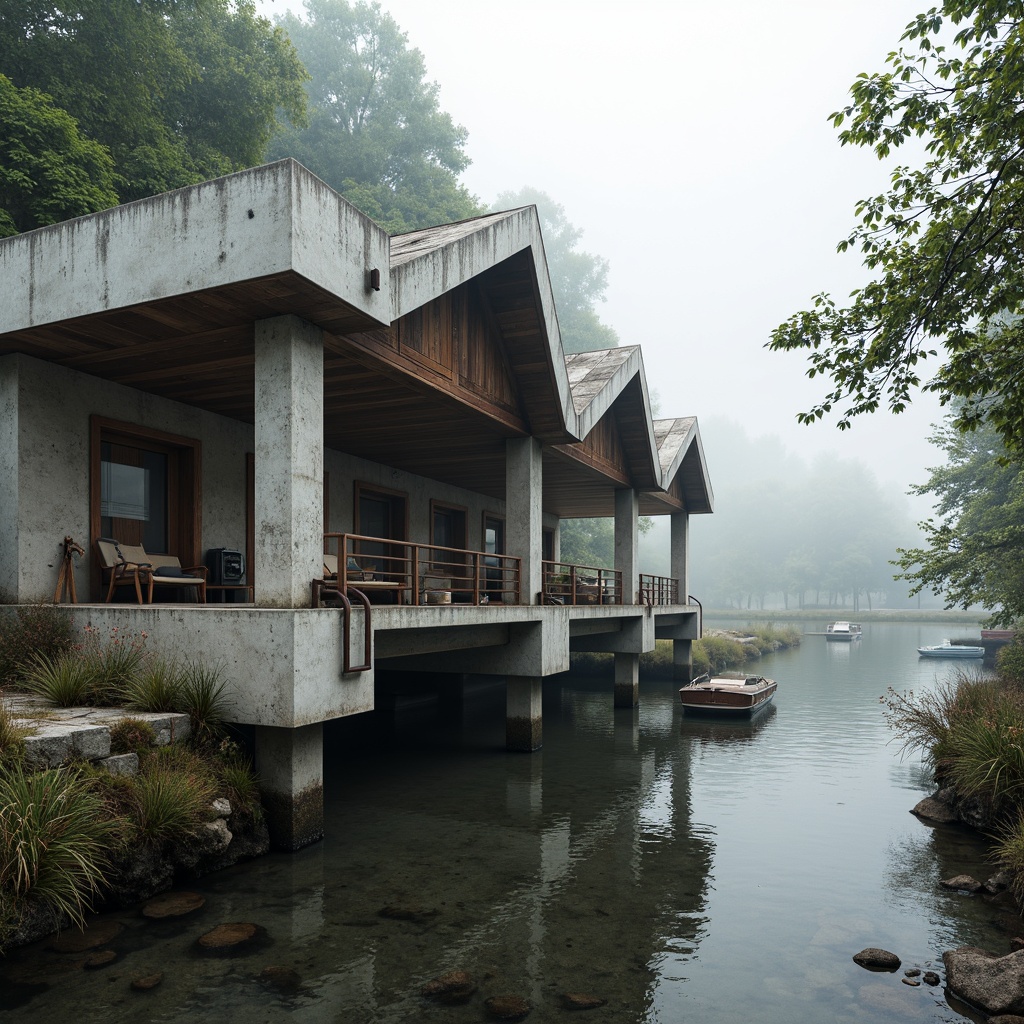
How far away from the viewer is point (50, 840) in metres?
6.14

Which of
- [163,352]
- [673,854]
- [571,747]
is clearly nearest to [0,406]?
[163,352]

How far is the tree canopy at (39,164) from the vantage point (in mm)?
16234

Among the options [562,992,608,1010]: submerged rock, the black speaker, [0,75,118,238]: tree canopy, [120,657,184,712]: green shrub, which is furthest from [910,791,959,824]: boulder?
[0,75,118,238]: tree canopy

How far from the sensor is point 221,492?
13578 millimetres

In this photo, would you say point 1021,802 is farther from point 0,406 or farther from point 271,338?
point 0,406

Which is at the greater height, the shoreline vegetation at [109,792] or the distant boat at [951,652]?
the shoreline vegetation at [109,792]

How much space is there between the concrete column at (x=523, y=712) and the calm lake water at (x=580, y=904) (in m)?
0.59

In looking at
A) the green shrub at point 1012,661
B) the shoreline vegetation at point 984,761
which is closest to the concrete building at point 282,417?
the shoreline vegetation at point 984,761

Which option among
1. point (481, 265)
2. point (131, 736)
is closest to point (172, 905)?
point (131, 736)

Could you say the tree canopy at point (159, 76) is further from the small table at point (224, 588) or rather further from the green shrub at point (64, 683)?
the green shrub at point (64, 683)

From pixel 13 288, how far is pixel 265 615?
17.4 feet

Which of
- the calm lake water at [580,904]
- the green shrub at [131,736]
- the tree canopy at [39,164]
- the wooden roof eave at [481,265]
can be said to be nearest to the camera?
the calm lake water at [580,904]

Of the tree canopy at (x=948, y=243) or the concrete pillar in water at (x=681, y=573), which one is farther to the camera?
the concrete pillar in water at (x=681, y=573)

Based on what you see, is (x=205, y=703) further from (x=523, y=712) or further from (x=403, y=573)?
(x=523, y=712)
